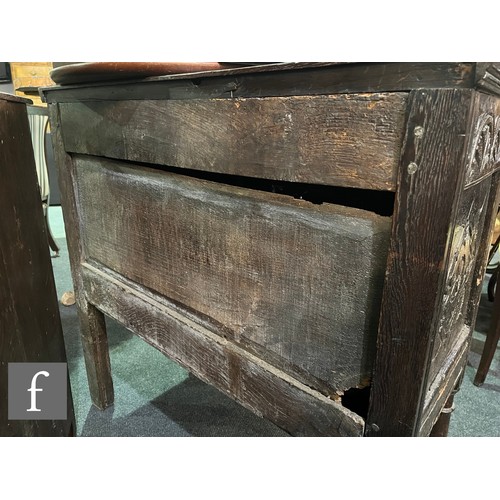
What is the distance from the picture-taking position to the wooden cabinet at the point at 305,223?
19.0 inches

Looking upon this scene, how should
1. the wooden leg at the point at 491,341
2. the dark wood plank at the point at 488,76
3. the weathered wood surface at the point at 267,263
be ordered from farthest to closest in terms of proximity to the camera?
the wooden leg at the point at 491,341
the weathered wood surface at the point at 267,263
the dark wood plank at the point at 488,76

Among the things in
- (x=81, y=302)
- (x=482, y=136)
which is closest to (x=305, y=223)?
(x=482, y=136)

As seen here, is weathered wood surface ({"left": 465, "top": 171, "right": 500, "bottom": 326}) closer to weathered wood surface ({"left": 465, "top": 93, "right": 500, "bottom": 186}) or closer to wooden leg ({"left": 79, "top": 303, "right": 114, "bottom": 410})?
weathered wood surface ({"left": 465, "top": 93, "right": 500, "bottom": 186})

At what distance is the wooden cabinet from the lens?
482mm

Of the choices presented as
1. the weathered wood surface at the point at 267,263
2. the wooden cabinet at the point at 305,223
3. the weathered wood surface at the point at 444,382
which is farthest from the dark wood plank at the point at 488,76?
the weathered wood surface at the point at 444,382

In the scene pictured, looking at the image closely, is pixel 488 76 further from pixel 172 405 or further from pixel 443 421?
pixel 172 405

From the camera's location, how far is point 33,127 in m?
2.14

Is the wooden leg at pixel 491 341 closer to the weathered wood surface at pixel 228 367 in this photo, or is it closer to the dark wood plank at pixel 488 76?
the weathered wood surface at pixel 228 367

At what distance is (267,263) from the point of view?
0.67 m

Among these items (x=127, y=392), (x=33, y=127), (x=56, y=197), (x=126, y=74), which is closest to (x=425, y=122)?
(x=126, y=74)

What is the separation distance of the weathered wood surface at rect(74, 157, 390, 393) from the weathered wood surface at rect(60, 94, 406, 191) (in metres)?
0.05

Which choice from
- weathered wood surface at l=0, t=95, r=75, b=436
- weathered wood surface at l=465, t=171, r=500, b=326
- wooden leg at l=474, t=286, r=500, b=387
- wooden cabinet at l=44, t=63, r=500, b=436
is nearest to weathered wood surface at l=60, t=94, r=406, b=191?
wooden cabinet at l=44, t=63, r=500, b=436

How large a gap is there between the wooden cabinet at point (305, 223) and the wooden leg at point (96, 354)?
258 mm

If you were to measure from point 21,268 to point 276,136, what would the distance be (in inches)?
24.4
